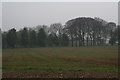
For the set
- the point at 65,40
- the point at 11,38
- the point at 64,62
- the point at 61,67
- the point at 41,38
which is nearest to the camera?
the point at 61,67

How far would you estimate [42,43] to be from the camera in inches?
3797

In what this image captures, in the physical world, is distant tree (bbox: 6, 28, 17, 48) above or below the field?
above

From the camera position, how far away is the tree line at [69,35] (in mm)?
90188

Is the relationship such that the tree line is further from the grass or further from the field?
the field

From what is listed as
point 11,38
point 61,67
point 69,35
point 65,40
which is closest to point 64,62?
point 61,67

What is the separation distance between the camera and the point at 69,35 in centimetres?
10444

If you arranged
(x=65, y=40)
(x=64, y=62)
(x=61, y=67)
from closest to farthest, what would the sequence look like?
(x=61, y=67)
(x=64, y=62)
(x=65, y=40)

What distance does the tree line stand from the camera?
90.2 metres

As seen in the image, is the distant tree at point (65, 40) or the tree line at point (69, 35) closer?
the tree line at point (69, 35)

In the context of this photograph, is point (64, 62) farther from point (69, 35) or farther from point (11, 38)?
point (69, 35)

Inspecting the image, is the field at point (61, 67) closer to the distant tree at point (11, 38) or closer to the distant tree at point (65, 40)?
Result: the distant tree at point (11, 38)

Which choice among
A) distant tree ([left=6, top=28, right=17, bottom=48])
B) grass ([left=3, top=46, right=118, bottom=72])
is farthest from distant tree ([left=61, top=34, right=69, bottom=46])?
grass ([left=3, top=46, right=118, bottom=72])

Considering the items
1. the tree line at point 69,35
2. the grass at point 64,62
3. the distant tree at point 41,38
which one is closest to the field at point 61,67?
the grass at point 64,62

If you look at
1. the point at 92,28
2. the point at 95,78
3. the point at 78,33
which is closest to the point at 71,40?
the point at 78,33
